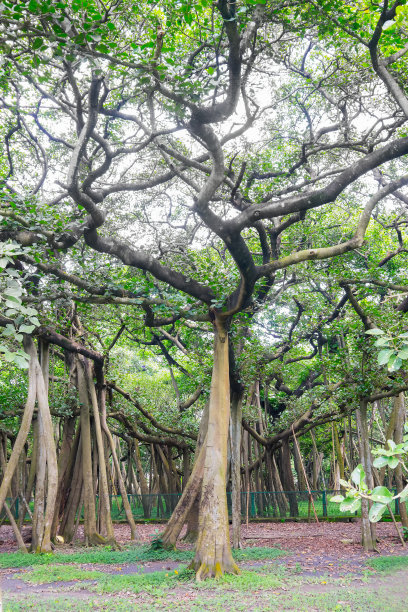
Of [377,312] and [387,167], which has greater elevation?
[387,167]

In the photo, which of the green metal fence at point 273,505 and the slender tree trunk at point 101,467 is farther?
the green metal fence at point 273,505

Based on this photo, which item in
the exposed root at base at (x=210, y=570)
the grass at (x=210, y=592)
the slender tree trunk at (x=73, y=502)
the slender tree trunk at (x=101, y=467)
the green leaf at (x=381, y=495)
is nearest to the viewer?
the green leaf at (x=381, y=495)

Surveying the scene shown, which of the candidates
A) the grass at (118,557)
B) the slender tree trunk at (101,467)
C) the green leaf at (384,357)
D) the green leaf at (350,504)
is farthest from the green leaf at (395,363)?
the slender tree trunk at (101,467)

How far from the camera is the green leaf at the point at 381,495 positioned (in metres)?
1.41

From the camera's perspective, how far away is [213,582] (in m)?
6.69

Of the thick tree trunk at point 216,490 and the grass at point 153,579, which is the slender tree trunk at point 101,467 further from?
the thick tree trunk at point 216,490

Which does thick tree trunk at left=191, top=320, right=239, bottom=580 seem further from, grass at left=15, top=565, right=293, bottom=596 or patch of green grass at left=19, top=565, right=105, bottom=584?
patch of green grass at left=19, top=565, right=105, bottom=584

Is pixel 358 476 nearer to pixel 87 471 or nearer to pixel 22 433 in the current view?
pixel 22 433

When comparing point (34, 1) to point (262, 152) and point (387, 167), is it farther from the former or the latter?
point (387, 167)

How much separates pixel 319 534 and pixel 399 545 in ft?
9.14

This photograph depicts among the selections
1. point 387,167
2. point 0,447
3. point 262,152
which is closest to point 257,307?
point 262,152

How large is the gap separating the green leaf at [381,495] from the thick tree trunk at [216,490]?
248 inches

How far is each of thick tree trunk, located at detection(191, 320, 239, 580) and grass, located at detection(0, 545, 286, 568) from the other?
2.02 metres

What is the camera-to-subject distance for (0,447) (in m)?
15.8
